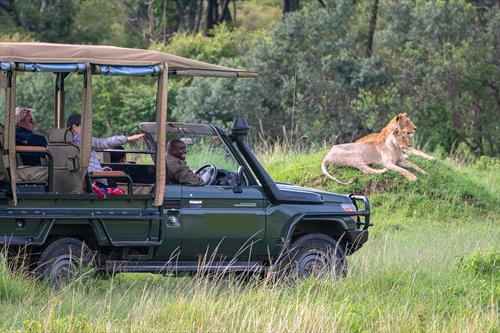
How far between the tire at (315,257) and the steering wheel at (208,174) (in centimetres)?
94

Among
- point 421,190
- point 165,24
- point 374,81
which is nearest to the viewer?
point 421,190

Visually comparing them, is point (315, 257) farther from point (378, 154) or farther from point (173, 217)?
point (378, 154)

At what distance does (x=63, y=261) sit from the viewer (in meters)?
9.36

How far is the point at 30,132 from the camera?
991 cm

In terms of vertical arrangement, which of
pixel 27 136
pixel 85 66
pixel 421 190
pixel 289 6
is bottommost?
pixel 421 190

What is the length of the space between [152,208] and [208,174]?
855mm

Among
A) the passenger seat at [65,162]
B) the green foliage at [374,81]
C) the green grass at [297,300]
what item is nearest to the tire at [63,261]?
the green grass at [297,300]

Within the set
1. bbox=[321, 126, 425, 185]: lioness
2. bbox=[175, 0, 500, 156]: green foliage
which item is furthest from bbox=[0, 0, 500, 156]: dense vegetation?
bbox=[321, 126, 425, 185]: lioness

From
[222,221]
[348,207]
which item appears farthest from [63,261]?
[348,207]

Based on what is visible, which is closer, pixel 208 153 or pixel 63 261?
pixel 63 261

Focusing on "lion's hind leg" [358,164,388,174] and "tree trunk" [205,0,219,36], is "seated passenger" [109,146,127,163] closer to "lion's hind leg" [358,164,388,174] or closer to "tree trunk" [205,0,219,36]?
"lion's hind leg" [358,164,388,174]

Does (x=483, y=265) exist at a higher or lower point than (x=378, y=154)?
lower

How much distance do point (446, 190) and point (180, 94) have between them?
502 inches

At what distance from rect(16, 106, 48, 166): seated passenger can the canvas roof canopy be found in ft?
3.14
